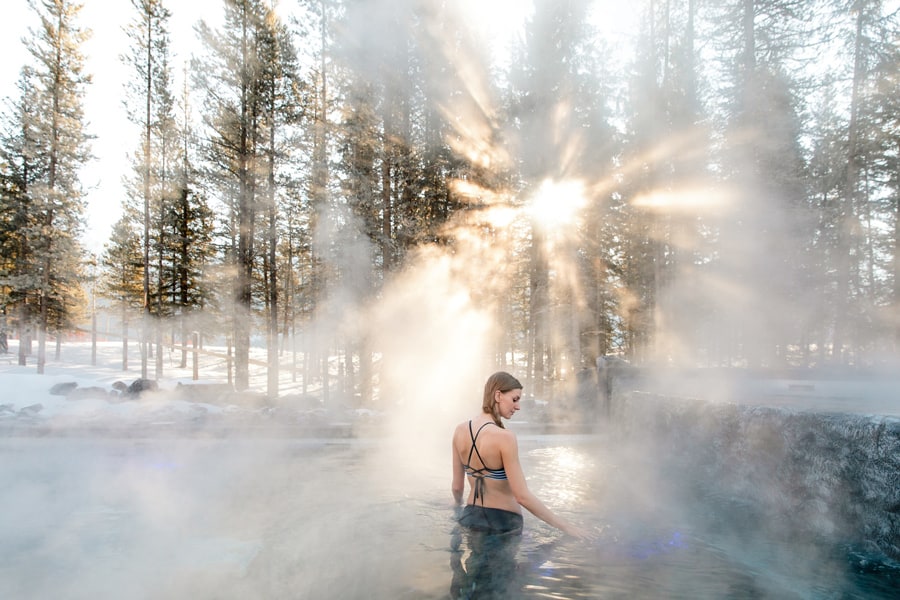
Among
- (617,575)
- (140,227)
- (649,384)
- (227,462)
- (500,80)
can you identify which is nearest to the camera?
(617,575)

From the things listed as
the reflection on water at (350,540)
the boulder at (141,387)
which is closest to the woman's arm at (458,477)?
the reflection on water at (350,540)

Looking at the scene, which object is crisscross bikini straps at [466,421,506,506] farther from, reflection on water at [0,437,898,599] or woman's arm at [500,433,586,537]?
reflection on water at [0,437,898,599]

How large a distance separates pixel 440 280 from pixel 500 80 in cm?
694

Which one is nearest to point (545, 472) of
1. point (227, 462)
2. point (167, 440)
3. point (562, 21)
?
point (227, 462)

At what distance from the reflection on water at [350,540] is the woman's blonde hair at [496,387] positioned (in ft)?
3.39

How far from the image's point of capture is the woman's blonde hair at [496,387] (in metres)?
3.20

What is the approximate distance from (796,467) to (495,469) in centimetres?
267

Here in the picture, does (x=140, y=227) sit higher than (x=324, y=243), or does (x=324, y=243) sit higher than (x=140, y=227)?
(x=140, y=227)

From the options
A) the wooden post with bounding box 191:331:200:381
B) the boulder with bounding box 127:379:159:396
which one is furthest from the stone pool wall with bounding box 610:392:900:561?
the wooden post with bounding box 191:331:200:381

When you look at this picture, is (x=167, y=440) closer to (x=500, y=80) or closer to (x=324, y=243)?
(x=324, y=243)

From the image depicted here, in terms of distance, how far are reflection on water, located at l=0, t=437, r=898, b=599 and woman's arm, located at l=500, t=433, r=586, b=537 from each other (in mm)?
476

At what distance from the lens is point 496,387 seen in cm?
324

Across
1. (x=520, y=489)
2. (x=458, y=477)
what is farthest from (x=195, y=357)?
(x=520, y=489)

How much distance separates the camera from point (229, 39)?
1397 cm
